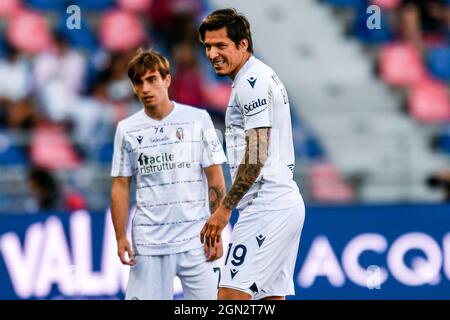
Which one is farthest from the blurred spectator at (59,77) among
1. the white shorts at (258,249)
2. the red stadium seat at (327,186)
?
the white shorts at (258,249)

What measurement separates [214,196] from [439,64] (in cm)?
558

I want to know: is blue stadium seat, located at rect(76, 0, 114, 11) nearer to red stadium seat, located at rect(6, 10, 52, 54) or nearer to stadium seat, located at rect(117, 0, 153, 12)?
stadium seat, located at rect(117, 0, 153, 12)

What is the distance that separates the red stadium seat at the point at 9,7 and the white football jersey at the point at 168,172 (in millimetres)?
5905

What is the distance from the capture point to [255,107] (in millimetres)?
5652

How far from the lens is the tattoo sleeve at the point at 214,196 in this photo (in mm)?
6793

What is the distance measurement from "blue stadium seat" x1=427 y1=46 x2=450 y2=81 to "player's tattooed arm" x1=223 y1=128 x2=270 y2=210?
6.47 metres

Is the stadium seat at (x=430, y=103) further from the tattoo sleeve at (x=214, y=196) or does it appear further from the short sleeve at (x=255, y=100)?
the short sleeve at (x=255, y=100)

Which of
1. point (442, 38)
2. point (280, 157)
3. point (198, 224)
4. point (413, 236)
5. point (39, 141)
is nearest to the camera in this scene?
point (280, 157)

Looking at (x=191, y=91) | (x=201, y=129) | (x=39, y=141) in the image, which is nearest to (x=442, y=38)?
(x=191, y=91)

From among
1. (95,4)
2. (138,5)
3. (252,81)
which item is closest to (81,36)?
(95,4)

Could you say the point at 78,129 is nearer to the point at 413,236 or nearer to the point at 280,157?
the point at 413,236

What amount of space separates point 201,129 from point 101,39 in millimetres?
5438

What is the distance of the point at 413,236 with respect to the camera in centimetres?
934

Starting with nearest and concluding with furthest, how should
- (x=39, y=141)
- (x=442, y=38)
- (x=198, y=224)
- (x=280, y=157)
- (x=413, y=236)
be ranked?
(x=280, y=157) < (x=198, y=224) < (x=413, y=236) < (x=39, y=141) < (x=442, y=38)
